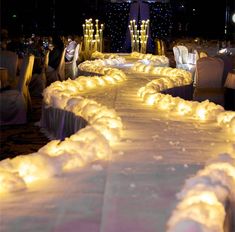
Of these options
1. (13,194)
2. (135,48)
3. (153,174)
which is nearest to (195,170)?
(153,174)

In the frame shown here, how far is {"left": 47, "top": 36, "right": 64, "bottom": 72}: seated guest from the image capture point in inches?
372

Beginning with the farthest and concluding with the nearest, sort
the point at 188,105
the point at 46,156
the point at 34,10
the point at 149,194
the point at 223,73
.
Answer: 1. the point at 34,10
2. the point at 223,73
3. the point at 188,105
4. the point at 46,156
5. the point at 149,194

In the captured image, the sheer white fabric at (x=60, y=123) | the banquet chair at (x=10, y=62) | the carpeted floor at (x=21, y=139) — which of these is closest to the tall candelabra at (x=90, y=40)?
the banquet chair at (x=10, y=62)

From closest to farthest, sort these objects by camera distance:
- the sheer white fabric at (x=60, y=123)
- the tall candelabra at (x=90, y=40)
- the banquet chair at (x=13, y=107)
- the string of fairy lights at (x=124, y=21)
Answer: the sheer white fabric at (x=60, y=123)
the banquet chair at (x=13, y=107)
the tall candelabra at (x=90, y=40)
the string of fairy lights at (x=124, y=21)

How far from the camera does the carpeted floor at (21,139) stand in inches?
185

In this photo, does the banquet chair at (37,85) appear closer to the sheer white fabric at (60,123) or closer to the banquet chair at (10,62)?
the banquet chair at (10,62)

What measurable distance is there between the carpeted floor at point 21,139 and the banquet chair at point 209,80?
200 centimetres

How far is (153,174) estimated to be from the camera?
7.22 ft

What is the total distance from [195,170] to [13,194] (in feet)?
2.57

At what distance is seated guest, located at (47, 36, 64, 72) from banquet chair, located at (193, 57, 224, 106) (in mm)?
3612

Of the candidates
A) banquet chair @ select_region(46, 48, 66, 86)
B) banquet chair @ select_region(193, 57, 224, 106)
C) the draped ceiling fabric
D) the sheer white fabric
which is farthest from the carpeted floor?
the draped ceiling fabric

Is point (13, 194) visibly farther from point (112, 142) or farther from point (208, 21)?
point (208, 21)

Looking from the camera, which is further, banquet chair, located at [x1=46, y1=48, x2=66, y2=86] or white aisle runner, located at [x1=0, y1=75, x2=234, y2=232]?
banquet chair, located at [x1=46, y1=48, x2=66, y2=86]

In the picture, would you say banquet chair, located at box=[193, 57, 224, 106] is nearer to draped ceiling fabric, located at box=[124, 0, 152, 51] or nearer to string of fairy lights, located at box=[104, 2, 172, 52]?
draped ceiling fabric, located at box=[124, 0, 152, 51]
